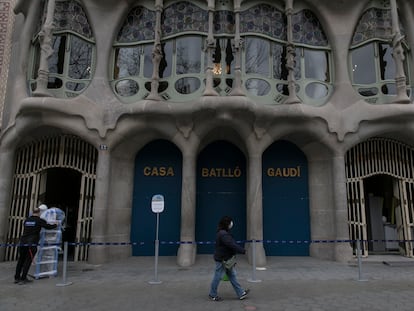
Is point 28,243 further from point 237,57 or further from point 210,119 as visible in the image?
point 237,57

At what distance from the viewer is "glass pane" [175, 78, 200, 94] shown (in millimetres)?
11539

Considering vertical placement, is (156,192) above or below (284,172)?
below

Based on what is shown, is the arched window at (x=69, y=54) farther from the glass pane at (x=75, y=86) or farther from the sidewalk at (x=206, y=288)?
the sidewalk at (x=206, y=288)

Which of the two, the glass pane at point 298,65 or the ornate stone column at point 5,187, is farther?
the glass pane at point 298,65

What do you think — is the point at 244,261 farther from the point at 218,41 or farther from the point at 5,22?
the point at 5,22

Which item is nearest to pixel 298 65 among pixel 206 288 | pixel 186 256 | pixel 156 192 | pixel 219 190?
pixel 219 190

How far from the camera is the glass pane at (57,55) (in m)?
11.7

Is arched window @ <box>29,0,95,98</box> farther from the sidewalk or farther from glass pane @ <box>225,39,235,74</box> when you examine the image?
the sidewalk

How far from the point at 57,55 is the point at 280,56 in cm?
822

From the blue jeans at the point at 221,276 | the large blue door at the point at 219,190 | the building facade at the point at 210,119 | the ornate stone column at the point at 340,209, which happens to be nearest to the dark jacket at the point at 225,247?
the blue jeans at the point at 221,276

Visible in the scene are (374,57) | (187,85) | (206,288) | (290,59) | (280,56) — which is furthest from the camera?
(374,57)

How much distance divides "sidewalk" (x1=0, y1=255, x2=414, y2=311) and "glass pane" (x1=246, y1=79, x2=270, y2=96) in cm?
591

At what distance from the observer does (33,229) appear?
26.6 ft

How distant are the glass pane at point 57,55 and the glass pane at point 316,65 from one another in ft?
29.7
